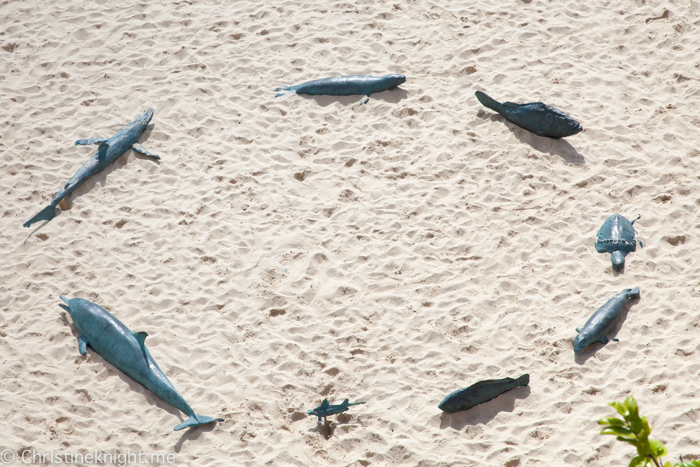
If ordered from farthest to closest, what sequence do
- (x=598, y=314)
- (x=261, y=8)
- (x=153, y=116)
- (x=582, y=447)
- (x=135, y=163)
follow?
(x=261, y=8)
(x=153, y=116)
(x=135, y=163)
(x=598, y=314)
(x=582, y=447)

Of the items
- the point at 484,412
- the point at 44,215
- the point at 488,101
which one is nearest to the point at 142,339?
the point at 44,215

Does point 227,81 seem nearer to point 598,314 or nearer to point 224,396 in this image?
point 224,396

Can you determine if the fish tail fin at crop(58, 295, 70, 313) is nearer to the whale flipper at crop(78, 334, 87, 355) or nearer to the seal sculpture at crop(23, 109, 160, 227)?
the whale flipper at crop(78, 334, 87, 355)

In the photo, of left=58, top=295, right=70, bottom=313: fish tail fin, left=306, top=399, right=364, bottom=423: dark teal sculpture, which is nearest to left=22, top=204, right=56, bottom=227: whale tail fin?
left=58, top=295, right=70, bottom=313: fish tail fin

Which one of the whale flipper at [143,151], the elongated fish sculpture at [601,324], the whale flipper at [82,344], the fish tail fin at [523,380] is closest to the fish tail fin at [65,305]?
the whale flipper at [82,344]

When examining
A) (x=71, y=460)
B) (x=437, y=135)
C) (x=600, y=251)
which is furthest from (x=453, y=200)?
(x=71, y=460)
